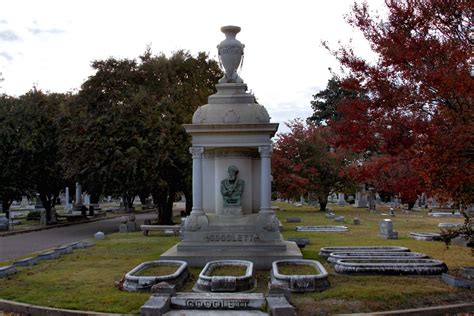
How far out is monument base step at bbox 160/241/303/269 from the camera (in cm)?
1288

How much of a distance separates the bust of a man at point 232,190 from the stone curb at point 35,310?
6.34 m

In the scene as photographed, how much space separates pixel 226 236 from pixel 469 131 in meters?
6.92

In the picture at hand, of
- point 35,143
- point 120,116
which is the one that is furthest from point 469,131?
point 35,143

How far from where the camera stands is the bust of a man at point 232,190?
14203 mm

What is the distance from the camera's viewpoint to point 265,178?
14.0 metres

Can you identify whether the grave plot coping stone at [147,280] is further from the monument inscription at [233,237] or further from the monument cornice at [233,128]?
the monument cornice at [233,128]

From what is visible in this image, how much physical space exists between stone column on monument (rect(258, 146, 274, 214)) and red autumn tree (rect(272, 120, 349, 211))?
2249cm

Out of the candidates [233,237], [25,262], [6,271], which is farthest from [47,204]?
[233,237]

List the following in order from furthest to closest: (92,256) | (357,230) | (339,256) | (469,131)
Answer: (357,230), (92,256), (339,256), (469,131)

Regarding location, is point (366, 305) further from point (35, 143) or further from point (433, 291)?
point (35, 143)

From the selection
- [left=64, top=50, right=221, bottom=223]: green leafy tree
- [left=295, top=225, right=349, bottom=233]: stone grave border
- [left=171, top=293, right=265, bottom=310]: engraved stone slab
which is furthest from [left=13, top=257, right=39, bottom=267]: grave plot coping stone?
[left=295, top=225, right=349, bottom=233]: stone grave border

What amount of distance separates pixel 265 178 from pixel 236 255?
2.31m

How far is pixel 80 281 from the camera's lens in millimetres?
11344

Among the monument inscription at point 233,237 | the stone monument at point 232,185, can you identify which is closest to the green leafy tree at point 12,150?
the stone monument at point 232,185
